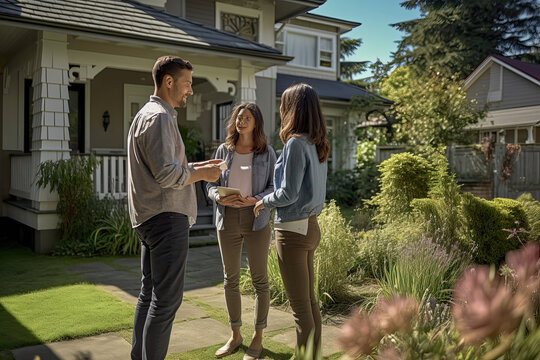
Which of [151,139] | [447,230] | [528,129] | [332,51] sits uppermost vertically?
[332,51]

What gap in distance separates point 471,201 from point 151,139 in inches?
174

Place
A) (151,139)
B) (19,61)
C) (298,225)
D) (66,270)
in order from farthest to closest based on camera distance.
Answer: (19,61), (66,270), (298,225), (151,139)

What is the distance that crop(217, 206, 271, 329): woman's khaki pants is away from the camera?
3619 mm

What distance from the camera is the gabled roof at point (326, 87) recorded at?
16781 mm

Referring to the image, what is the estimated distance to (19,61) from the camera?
30.8 ft

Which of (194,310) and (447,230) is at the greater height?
(447,230)

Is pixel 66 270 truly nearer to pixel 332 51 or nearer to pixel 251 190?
pixel 251 190

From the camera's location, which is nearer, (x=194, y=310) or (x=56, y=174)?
(x=194, y=310)

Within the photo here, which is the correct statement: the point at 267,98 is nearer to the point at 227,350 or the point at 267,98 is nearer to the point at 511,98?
the point at 227,350

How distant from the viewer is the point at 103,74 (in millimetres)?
12070

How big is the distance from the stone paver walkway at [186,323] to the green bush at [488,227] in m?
2.45

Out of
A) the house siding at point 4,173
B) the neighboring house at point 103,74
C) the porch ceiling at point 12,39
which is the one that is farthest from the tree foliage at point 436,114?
the house siding at point 4,173

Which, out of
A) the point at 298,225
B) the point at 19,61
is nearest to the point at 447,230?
the point at 298,225

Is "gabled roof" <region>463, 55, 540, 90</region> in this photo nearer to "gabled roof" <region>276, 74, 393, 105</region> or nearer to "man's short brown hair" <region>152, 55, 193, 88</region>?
"gabled roof" <region>276, 74, 393, 105</region>
